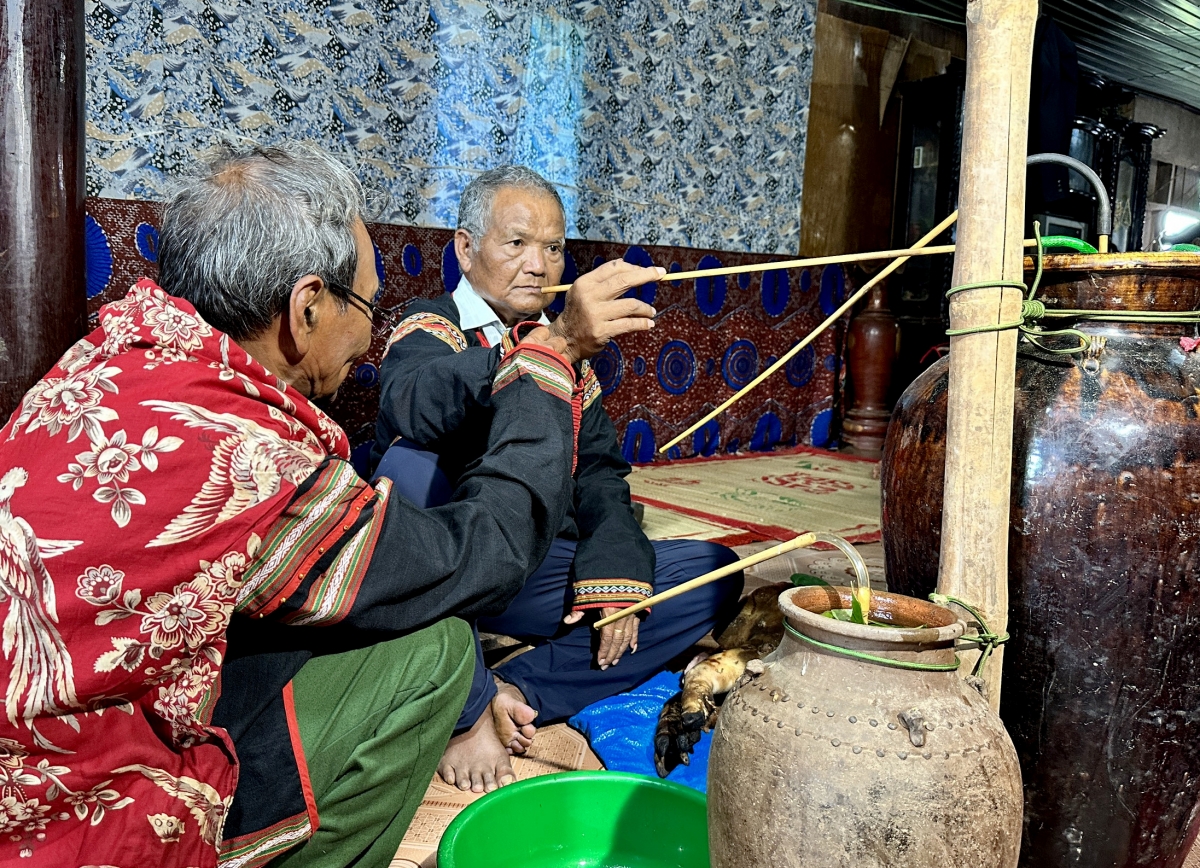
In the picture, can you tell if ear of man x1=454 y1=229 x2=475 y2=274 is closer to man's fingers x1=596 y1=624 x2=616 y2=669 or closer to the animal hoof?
man's fingers x1=596 y1=624 x2=616 y2=669

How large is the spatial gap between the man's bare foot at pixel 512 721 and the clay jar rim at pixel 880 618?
0.96m

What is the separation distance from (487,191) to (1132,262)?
5.38 feet

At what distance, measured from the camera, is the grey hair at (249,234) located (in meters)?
1.20

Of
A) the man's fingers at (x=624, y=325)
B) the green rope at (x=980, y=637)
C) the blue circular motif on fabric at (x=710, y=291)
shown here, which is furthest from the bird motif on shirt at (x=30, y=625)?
the blue circular motif on fabric at (x=710, y=291)

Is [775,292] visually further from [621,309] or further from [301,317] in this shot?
[301,317]

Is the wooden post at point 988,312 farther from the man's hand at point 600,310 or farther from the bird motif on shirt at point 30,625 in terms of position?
the bird motif on shirt at point 30,625

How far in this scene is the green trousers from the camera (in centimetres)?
126

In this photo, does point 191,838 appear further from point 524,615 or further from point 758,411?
point 758,411

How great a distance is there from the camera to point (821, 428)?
255 inches

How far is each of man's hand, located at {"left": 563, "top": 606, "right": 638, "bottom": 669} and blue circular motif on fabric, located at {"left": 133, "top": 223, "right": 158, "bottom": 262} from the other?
2.34 metres

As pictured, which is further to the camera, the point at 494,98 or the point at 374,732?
the point at 494,98

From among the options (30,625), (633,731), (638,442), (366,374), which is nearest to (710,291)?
(638,442)

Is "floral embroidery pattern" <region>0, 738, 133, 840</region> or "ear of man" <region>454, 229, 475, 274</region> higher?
"ear of man" <region>454, 229, 475, 274</region>

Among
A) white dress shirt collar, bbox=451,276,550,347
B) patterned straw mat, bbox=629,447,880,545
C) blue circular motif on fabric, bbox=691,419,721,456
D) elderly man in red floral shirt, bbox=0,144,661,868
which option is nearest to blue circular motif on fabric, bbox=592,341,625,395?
patterned straw mat, bbox=629,447,880,545
